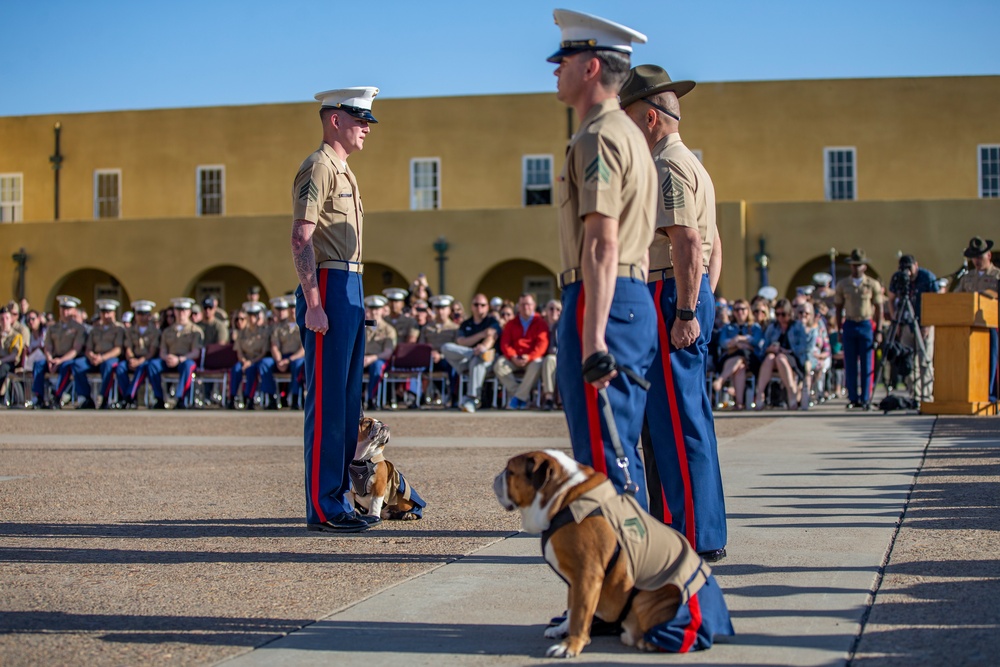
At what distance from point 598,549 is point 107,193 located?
117 ft

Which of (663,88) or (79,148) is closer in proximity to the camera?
(663,88)

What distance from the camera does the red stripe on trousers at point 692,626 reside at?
414 centimetres

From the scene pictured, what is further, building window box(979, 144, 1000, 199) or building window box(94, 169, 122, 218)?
building window box(94, 169, 122, 218)

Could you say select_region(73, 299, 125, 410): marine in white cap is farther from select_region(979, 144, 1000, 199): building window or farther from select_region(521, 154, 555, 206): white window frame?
select_region(979, 144, 1000, 199): building window

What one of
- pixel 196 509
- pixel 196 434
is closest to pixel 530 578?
pixel 196 509

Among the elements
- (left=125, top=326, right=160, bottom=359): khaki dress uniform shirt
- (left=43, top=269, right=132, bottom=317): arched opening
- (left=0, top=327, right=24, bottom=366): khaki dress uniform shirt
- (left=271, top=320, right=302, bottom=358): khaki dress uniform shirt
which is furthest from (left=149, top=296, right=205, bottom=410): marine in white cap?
(left=43, top=269, right=132, bottom=317): arched opening

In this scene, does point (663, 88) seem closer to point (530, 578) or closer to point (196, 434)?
point (530, 578)

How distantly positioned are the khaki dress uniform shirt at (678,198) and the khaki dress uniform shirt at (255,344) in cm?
1595

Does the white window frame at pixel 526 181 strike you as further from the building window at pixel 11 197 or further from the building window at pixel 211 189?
the building window at pixel 11 197

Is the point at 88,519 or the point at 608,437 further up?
the point at 608,437

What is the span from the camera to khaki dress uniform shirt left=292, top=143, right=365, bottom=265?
6.75 metres

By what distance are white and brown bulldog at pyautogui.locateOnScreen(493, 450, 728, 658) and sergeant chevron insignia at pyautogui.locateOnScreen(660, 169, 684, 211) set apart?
5.58ft

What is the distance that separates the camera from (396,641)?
14.3 feet

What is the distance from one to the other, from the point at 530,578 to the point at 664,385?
103 cm
